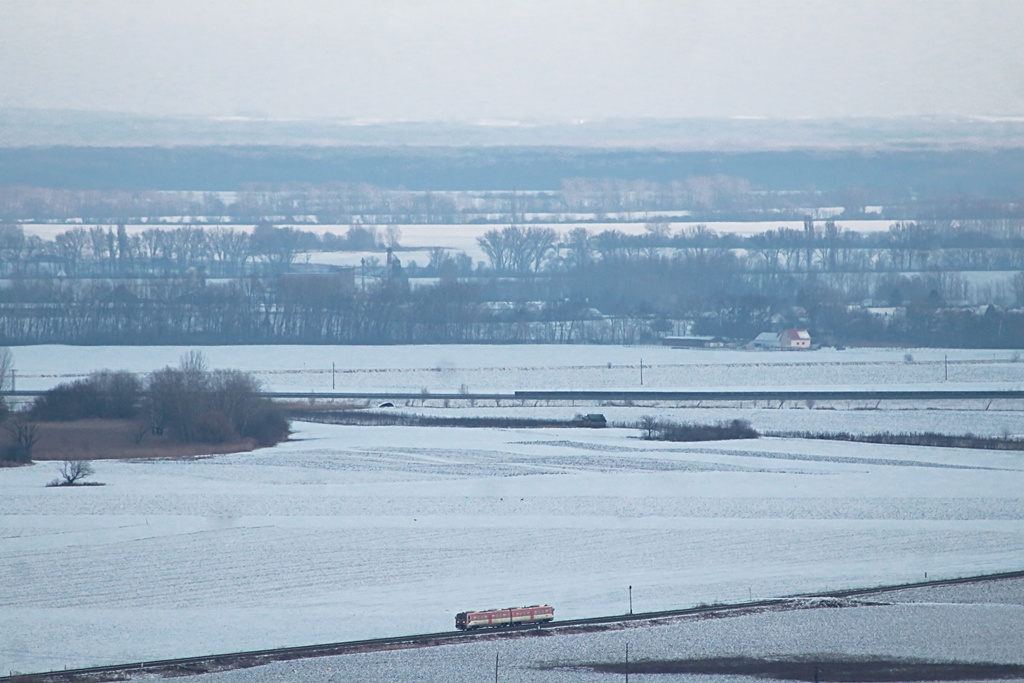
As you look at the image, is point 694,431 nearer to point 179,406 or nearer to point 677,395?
point 677,395

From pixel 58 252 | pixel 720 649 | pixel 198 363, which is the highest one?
pixel 58 252

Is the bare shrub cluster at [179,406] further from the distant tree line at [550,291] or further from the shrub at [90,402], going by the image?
the distant tree line at [550,291]

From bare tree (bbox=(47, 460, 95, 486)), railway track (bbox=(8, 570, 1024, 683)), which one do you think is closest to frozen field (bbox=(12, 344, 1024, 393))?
bare tree (bbox=(47, 460, 95, 486))

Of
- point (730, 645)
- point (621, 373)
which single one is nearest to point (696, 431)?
point (621, 373)

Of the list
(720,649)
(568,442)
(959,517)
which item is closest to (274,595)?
(720,649)

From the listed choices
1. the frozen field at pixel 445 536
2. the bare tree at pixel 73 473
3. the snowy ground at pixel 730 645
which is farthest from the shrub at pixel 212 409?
the snowy ground at pixel 730 645

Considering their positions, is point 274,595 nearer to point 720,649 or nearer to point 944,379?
point 720,649
